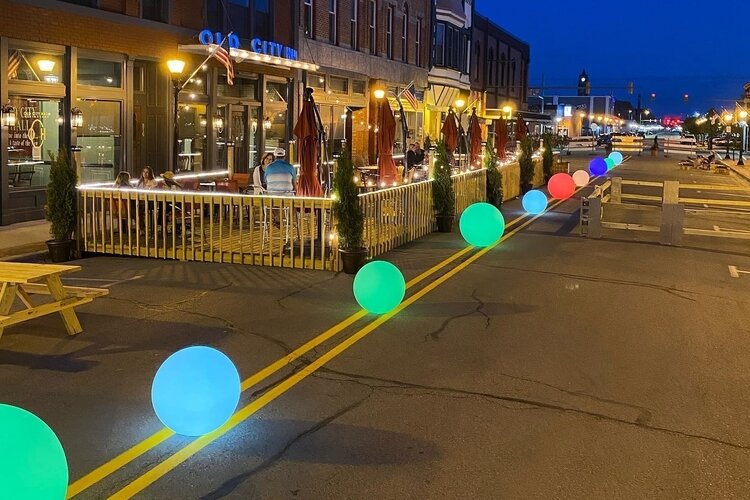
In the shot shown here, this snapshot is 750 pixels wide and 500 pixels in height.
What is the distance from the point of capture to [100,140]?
18.8 meters

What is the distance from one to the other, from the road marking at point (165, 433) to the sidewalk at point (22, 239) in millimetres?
6496

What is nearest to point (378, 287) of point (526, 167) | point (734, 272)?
point (734, 272)

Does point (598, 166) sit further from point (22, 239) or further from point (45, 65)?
point (22, 239)

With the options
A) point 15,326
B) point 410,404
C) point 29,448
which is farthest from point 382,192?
point 29,448

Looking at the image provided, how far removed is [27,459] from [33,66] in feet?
47.8

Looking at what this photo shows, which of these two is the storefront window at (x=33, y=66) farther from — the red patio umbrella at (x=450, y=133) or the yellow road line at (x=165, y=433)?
the red patio umbrella at (x=450, y=133)

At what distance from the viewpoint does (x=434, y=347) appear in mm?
8094

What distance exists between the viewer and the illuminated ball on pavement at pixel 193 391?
5.43m

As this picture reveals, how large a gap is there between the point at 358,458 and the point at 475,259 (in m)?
8.46

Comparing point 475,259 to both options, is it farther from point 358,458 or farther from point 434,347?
point 358,458

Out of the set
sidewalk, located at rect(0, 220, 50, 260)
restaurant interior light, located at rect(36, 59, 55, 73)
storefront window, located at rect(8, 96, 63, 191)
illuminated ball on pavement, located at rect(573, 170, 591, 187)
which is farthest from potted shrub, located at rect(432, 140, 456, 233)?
illuminated ball on pavement, located at rect(573, 170, 591, 187)

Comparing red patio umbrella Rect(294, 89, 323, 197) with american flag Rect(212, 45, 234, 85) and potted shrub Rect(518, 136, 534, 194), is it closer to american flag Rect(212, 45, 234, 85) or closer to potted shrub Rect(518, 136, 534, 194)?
american flag Rect(212, 45, 234, 85)

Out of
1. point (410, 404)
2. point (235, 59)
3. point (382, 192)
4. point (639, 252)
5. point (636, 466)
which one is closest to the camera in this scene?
point (636, 466)

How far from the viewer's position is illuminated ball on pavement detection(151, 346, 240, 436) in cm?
543
